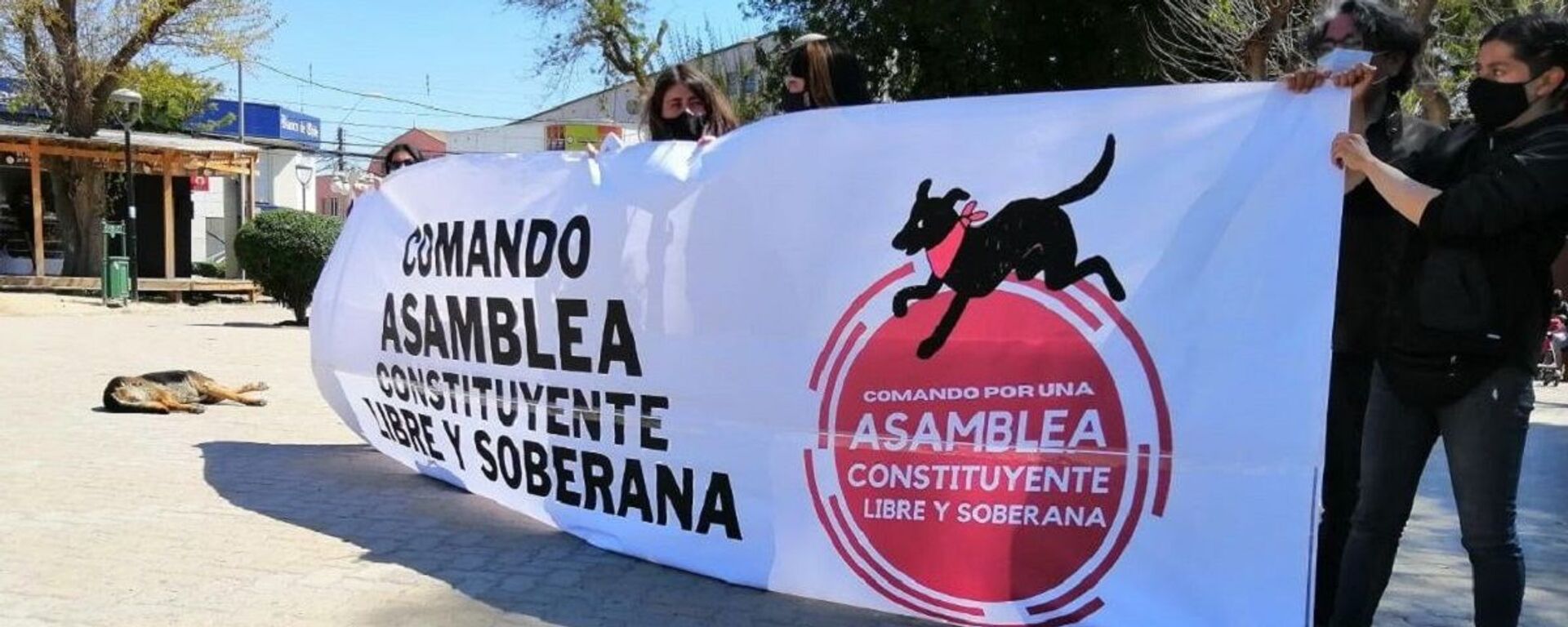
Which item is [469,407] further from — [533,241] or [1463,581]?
[1463,581]

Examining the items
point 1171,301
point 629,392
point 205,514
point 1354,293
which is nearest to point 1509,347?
point 1354,293

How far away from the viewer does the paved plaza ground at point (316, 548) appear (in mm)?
3793

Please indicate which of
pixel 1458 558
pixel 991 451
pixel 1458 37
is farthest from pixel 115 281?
pixel 1458 558

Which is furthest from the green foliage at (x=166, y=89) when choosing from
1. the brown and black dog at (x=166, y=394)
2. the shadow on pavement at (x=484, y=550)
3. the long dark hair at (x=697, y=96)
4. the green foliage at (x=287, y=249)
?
the long dark hair at (x=697, y=96)

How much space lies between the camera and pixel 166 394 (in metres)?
7.90

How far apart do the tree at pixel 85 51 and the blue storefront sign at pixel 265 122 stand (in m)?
14.6

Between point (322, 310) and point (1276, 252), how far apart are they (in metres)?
4.54

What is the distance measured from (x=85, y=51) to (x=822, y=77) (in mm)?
24031

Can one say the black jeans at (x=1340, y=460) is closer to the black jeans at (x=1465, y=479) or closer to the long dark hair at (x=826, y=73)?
the black jeans at (x=1465, y=479)

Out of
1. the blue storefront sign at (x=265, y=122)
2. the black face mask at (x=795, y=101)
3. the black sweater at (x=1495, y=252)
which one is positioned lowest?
the black sweater at (x=1495, y=252)

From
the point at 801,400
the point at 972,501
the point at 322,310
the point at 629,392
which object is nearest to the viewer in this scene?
the point at 972,501

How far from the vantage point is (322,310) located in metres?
5.86

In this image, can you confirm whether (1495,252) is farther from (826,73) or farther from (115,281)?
(115,281)

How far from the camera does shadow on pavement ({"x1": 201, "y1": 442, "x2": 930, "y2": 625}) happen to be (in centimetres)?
378
